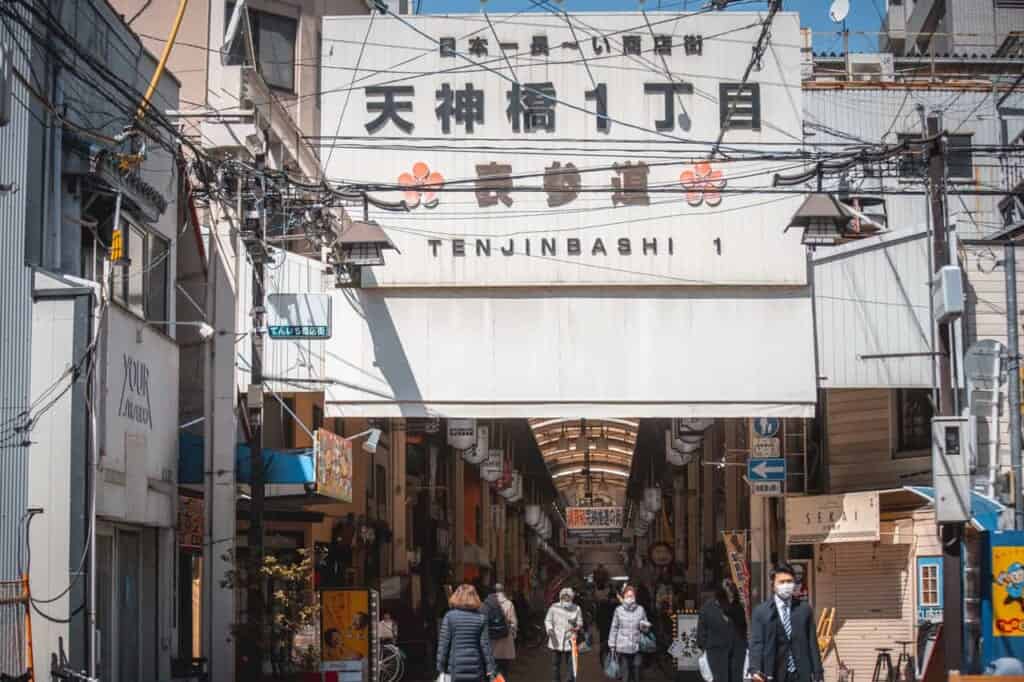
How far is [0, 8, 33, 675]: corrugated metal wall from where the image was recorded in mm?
14812

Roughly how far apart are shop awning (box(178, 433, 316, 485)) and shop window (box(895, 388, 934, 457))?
10.6 metres

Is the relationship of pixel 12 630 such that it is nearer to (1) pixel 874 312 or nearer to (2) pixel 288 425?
(2) pixel 288 425

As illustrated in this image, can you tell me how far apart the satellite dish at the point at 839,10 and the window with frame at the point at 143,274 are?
578 inches

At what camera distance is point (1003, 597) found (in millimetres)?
19141

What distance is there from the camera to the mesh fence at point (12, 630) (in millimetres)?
14125

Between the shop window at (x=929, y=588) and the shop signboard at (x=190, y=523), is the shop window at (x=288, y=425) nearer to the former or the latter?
the shop signboard at (x=190, y=523)

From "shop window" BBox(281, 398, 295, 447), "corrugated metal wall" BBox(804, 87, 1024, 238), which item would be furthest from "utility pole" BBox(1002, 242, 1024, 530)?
"shop window" BBox(281, 398, 295, 447)

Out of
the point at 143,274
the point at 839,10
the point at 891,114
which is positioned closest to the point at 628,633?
the point at 143,274

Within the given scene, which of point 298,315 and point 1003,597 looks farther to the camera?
point 298,315

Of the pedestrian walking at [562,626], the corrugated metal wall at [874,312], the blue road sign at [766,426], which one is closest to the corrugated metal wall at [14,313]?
the pedestrian walking at [562,626]

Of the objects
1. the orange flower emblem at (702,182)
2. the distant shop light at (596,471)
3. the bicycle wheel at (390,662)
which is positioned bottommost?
the bicycle wheel at (390,662)

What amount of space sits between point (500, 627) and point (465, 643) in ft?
25.5

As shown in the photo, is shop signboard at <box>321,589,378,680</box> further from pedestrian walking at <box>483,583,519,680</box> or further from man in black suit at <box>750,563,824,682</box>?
man in black suit at <box>750,563,824,682</box>

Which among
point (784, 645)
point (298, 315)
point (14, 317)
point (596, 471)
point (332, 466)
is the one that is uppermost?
point (298, 315)
